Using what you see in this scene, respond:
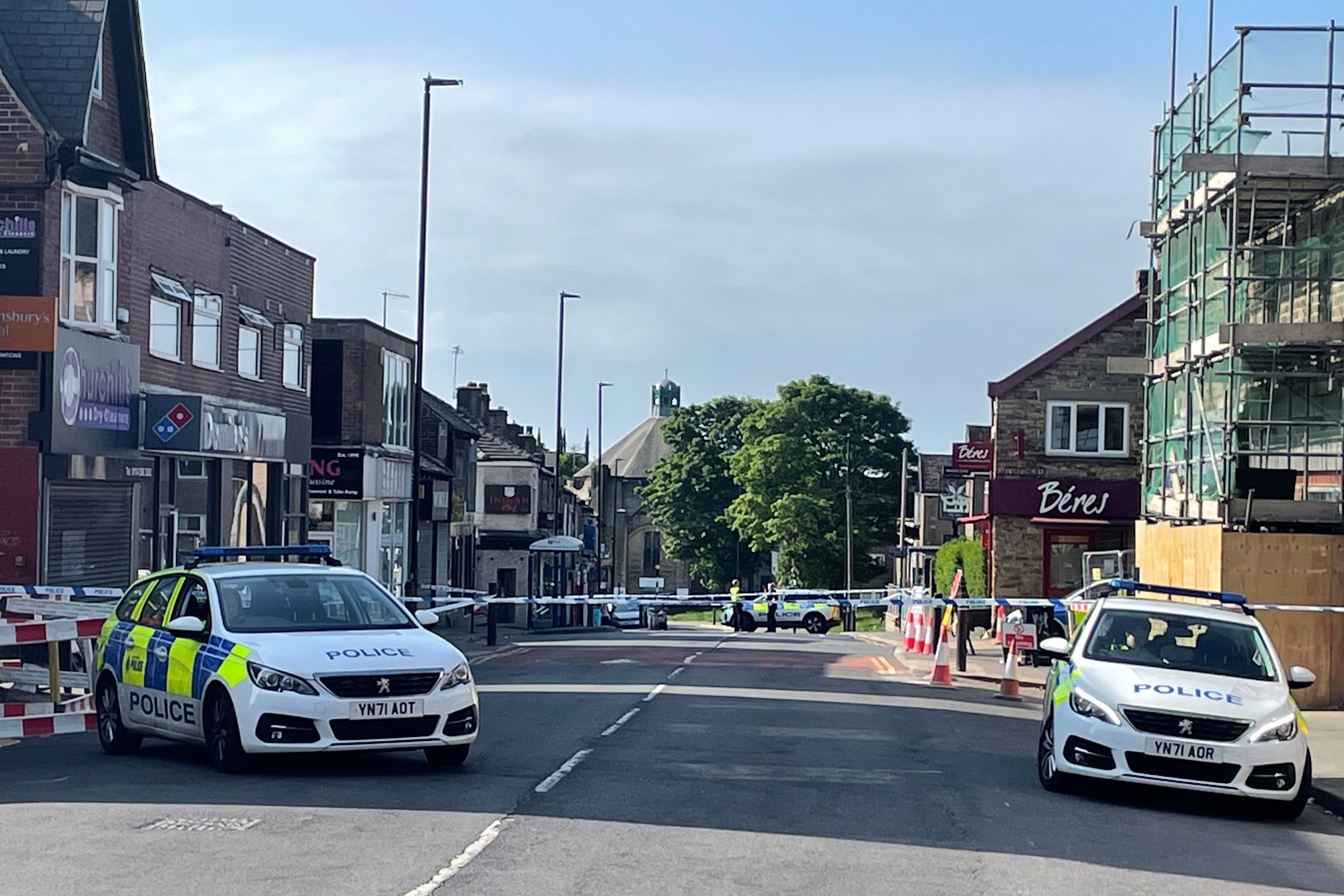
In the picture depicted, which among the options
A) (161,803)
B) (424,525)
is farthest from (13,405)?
(424,525)

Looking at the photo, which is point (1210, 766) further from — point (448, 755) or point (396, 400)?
point (396, 400)

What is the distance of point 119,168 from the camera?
2445 cm

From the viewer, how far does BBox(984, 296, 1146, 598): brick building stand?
40875 millimetres

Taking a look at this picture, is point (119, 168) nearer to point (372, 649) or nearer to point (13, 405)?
point (13, 405)

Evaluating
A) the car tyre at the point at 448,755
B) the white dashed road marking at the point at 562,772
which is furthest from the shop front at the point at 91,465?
the car tyre at the point at 448,755

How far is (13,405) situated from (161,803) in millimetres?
Answer: 14166

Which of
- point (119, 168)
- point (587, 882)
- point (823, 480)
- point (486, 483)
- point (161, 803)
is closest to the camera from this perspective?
point (587, 882)

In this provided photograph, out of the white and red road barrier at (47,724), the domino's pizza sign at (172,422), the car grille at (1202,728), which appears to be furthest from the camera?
the domino's pizza sign at (172,422)

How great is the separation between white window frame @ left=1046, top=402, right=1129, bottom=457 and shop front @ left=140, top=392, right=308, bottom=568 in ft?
60.0

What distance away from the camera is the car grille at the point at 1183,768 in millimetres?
11656

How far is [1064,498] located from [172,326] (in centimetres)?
2208

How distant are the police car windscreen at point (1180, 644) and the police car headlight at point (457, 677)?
4.78 meters

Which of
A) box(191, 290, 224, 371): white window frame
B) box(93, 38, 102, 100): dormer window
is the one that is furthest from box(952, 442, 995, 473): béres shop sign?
box(93, 38, 102, 100): dormer window

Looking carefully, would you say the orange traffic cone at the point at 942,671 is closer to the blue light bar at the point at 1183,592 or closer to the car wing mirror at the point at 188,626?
the blue light bar at the point at 1183,592
